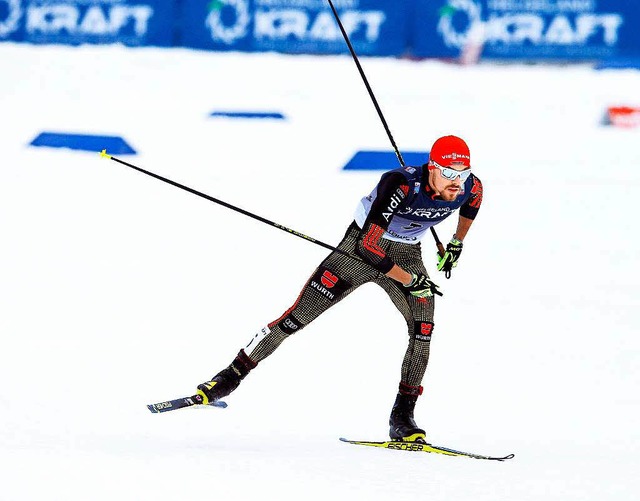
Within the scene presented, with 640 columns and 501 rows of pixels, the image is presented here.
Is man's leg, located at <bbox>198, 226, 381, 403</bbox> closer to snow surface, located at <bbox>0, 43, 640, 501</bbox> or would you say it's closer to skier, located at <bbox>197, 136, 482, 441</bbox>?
skier, located at <bbox>197, 136, 482, 441</bbox>

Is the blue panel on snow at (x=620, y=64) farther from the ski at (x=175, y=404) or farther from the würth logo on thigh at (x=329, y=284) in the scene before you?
the ski at (x=175, y=404)

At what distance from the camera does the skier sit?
234 inches

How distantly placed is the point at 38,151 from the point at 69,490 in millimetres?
7994

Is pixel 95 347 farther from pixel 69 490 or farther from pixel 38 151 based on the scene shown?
pixel 38 151

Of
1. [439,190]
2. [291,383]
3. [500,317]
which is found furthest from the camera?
[500,317]

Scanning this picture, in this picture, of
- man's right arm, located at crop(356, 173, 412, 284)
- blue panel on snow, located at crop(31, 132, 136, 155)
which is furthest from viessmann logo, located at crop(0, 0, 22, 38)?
man's right arm, located at crop(356, 173, 412, 284)

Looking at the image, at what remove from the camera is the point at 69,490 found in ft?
16.2

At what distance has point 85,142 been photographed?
1284 cm

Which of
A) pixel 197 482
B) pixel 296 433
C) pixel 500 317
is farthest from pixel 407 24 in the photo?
pixel 197 482

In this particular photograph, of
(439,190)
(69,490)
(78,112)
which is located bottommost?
(78,112)

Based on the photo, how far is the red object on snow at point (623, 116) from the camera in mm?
14836

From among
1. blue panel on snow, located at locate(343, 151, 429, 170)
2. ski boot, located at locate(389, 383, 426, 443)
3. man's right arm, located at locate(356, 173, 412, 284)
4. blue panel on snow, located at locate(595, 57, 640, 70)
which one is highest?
man's right arm, located at locate(356, 173, 412, 284)

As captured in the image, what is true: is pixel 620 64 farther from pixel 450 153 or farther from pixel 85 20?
pixel 450 153

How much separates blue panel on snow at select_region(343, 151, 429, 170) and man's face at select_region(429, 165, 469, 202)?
6534mm
